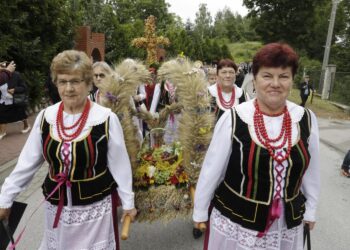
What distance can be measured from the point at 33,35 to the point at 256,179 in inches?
467

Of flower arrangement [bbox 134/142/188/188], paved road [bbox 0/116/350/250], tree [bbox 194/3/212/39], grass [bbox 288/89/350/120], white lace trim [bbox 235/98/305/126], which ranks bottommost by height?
grass [bbox 288/89/350/120]

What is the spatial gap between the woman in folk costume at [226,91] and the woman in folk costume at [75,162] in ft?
7.64

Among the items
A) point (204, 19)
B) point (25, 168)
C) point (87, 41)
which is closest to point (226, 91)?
point (25, 168)

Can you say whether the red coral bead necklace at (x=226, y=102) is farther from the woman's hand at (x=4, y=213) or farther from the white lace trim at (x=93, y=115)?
the woman's hand at (x=4, y=213)

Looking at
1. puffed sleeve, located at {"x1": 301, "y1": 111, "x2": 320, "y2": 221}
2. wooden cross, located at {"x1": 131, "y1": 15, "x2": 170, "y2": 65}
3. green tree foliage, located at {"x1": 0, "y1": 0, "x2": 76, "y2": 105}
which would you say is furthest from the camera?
green tree foliage, located at {"x1": 0, "y1": 0, "x2": 76, "y2": 105}

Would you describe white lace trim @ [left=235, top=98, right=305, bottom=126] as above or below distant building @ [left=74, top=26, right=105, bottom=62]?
below

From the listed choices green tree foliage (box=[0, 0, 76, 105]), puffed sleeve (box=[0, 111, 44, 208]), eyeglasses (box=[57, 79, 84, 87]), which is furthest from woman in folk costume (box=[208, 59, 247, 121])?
green tree foliage (box=[0, 0, 76, 105])

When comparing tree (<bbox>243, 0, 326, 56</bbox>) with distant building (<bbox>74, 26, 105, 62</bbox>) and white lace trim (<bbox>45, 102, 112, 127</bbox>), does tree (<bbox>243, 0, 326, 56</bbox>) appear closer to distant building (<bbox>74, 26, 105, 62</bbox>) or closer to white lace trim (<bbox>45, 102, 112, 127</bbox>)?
distant building (<bbox>74, 26, 105, 62</bbox>)

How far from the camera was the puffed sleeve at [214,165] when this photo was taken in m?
2.05

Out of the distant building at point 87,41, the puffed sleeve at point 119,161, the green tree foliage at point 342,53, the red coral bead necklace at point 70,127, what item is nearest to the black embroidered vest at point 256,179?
the puffed sleeve at point 119,161

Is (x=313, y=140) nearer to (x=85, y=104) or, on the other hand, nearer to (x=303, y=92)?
(x=85, y=104)

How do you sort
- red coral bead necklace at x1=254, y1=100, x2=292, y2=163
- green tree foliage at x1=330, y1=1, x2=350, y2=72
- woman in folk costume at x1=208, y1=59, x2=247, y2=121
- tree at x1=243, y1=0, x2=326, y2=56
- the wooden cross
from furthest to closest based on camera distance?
tree at x1=243, y1=0, x2=326, y2=56, green tree foliage at x1=330, y1=1, x2=350, y2=72, the wooden cross, woman in folk costume at x1=208, y1=59, x2=247, y2=121, red coral bead necklace at x1=254, y1=100, x2=292, y2=163

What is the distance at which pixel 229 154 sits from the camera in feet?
6.78

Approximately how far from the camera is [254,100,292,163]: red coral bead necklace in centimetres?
195
